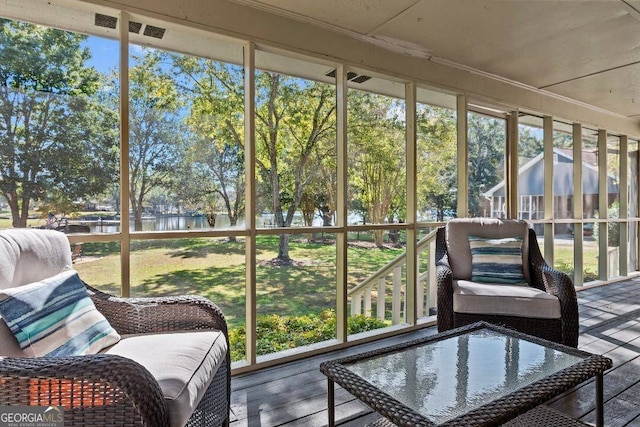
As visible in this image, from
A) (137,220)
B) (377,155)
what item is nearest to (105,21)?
(137,220)

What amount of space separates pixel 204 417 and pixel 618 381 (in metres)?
2.40

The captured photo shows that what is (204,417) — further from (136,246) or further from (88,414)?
(136,246)

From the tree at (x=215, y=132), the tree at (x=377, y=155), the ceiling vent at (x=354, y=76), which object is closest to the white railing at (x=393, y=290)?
the tree at (x=377, y=155)

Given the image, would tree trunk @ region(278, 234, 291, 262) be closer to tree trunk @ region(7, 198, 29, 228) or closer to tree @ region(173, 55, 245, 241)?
tree @ region(173, 55, 245, 241)

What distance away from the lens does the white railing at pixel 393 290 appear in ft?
10.9

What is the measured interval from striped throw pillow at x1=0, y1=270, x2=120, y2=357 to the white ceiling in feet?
6.52

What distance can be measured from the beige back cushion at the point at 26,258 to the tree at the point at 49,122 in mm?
438

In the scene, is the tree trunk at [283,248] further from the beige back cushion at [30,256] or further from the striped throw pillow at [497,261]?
the striped throw pillow at [497,261]

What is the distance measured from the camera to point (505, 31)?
9.18 ft

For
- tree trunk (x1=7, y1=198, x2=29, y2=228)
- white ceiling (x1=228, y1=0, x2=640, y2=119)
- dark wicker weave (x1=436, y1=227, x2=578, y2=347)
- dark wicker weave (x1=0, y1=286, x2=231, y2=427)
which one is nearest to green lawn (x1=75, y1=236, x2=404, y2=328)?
tree trunk (x1=7, y1=198, x2=29, y2=228)

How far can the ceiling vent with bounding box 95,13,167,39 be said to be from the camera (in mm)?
2094

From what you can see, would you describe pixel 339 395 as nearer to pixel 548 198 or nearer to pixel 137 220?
pixel 137 220

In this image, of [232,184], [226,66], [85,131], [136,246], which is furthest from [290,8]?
[136,246]

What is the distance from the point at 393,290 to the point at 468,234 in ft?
2.83
